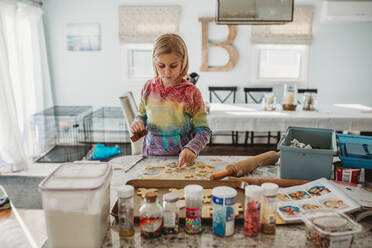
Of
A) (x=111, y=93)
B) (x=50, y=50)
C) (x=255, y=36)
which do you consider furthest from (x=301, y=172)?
(x=50, y=50)

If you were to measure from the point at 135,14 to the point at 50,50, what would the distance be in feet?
4.78

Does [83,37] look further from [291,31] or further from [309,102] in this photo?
[309,102]

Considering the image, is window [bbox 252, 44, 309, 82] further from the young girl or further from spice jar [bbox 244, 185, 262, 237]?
spice jar [bbox 244, 185, 262, 237]

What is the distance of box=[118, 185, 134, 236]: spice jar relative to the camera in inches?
33.9

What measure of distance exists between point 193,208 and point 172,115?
68 cm

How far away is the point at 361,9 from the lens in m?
4.49

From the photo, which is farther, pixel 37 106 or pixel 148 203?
pixel 37 106

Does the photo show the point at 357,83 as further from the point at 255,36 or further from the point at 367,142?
the point at 367,142

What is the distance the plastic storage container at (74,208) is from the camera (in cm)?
79

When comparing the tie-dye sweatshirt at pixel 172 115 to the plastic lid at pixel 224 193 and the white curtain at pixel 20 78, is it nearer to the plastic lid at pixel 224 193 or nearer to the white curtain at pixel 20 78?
the plastic lid at pixel 224 193

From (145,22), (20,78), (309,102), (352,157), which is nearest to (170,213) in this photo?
(352,157)

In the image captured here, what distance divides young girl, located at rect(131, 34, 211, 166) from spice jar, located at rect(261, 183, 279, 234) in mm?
510

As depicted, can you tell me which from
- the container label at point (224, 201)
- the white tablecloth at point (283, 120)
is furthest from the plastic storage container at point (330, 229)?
the white tablecloth at point (283, 120)

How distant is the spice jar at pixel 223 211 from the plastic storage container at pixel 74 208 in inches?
12.5
